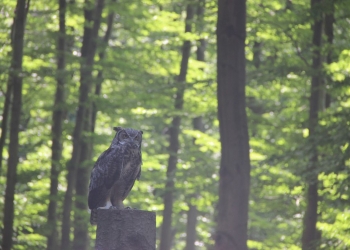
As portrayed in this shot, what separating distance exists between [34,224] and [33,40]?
4.64 m

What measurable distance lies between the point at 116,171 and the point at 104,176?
0.15 metres

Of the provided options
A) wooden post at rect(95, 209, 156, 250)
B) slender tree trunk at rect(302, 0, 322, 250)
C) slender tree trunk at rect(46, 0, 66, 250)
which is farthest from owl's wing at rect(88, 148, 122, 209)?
slender tree trunk at rect(46, 0, 66, 250)

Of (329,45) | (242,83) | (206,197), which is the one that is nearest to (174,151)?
(206,197)

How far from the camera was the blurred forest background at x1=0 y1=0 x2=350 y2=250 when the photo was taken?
15.3m

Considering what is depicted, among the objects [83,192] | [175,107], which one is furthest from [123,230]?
[175,107]

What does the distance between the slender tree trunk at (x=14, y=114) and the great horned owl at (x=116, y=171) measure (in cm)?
753

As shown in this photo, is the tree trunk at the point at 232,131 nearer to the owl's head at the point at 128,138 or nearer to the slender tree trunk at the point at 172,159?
the owl's head at the point at 128,138

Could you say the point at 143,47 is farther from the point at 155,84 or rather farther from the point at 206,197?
the point at 206,197

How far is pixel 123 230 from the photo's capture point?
790 centimetres

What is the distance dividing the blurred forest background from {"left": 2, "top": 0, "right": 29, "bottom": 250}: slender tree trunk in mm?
23

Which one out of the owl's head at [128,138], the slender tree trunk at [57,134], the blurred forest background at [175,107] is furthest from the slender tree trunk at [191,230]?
the owl's head at [128,138]

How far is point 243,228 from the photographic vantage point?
1178 centimetres

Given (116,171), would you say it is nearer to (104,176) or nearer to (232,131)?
(104,176)

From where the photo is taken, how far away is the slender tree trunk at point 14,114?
15602 millimetres
